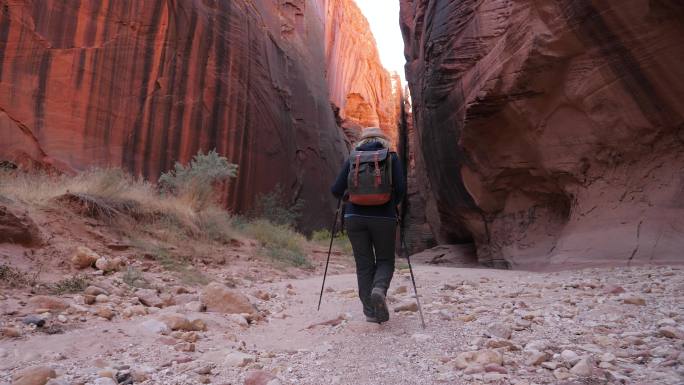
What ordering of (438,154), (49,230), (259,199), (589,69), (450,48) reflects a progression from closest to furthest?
(49,230)
(589,69)
(450,48)
(438,154)
(259,199)

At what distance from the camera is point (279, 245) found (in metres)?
10.8

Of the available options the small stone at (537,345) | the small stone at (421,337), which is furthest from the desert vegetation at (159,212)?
the small stone at (537,345)

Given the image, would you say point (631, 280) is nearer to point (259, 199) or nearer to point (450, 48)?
point (450, 48)

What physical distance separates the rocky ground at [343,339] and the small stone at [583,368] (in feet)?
0.03

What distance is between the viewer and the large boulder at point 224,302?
13.5 ft

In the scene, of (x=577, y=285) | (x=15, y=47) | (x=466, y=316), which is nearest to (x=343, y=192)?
(x=466, y=316)

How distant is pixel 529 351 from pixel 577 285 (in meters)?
2.97


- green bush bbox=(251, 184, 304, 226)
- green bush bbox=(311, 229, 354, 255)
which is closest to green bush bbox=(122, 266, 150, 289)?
green bush bbox=(311, 229, 354, 255)

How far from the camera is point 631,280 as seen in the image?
5.34 meters

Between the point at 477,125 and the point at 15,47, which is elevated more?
the point at 15,47

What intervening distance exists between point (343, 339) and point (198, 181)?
7.96 m

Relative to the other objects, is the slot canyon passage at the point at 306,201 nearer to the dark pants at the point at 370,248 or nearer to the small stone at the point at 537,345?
the small stone at the point at 537,345

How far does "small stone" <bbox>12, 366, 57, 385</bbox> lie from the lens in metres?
2.13

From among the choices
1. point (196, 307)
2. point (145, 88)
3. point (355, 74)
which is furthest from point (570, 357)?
point (355, 74)
